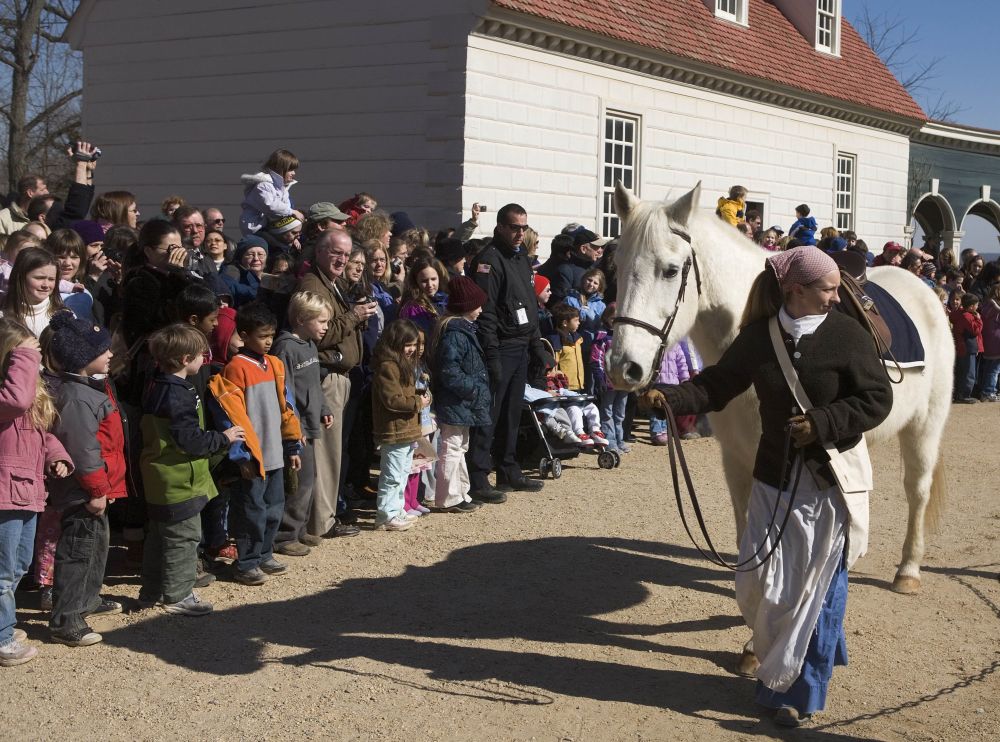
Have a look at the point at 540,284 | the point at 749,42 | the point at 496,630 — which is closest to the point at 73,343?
the point at 496,630

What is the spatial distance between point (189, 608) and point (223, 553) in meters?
0.96

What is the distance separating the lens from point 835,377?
4473 mm

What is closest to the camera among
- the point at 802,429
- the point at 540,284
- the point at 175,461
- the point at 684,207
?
the point at 802,429

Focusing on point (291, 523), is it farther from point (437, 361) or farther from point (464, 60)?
point (464, 60)

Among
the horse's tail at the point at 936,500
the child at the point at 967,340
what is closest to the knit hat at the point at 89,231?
the horse's tail at the point at 936,500

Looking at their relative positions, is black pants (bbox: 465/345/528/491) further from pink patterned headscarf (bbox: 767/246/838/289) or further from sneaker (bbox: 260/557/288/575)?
pink patterned headscarf (bbox: 767/246/838/289)

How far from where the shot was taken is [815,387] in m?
4.46

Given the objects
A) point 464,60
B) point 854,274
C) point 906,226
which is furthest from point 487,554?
point 906,226

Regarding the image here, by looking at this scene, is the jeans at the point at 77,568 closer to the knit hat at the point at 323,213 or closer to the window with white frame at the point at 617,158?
the knit hat at the point at 323,213

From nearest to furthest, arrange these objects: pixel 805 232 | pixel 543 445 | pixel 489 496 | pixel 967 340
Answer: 1. pixel 489 496
2. pixel 543 445
3. pixel 805 232
4. pixel 967 340

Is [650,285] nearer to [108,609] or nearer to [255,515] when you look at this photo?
[255,515]

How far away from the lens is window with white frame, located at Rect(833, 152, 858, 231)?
2275cm

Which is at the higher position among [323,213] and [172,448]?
[323,213]

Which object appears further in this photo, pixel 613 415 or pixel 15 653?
pixel 613 415
